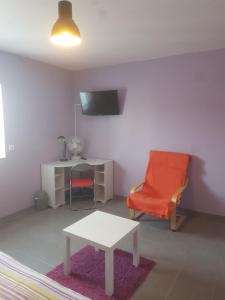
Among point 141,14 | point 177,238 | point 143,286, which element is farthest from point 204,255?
point 141,14

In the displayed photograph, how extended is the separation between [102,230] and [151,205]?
1077mm

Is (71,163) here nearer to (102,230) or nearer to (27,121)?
(27,121)

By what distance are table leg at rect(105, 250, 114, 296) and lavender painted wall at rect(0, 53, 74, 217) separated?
7.32 ft

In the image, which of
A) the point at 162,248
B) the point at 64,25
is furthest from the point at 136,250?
the point at 64,25

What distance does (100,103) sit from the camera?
4.20m

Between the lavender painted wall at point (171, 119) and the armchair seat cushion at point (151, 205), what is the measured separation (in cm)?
83

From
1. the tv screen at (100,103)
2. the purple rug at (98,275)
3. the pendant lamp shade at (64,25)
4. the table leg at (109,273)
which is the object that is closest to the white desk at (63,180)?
the tv screen at (100,103)

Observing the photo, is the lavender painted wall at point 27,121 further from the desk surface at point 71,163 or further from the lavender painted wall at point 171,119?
the lavender painted wall at point 171,119

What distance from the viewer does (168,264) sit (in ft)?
7.82

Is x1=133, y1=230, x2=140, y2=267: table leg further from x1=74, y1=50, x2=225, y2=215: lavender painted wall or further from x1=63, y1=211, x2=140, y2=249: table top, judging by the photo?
x1=74, y1=50, x2=225, y2=215: lavender painted wall

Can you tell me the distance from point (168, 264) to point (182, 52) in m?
2.90

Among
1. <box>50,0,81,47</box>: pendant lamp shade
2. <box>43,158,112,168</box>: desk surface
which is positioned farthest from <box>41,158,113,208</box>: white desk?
<box>50,0,81,47</box>: pendant lamp shade

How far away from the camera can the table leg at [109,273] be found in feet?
6.31

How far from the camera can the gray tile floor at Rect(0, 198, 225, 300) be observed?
2.04 metres
